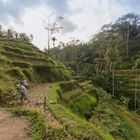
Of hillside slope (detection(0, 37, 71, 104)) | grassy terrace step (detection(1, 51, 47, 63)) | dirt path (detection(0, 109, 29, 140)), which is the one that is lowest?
dirt path (detection(0, 109, 29, 140))

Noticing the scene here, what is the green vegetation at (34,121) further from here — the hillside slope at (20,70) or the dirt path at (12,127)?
the hillside slope at (20,70)

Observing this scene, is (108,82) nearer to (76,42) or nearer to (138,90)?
(138,90)

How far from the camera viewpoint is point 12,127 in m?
14.0

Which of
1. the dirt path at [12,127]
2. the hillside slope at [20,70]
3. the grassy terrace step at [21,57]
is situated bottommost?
the dirt path at [12,127]

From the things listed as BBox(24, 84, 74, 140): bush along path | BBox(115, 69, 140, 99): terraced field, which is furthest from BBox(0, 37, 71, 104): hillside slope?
BBox(115, 69, 140, 99): terraced field

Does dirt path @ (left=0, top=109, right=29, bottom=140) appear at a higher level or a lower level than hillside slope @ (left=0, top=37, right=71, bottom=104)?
lower

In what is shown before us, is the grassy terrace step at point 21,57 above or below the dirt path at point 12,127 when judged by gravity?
above

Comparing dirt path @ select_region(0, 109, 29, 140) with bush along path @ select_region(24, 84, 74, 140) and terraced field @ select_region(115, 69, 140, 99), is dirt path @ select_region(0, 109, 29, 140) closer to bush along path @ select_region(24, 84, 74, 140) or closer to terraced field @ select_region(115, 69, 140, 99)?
→ bush along path @ select_region(24, 84, 74, 140)

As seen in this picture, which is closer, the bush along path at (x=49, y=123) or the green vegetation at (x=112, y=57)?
the bush along path at (x=49, y=123)

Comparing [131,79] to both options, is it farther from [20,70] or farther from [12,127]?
[12,127]

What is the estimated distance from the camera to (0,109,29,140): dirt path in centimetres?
1262

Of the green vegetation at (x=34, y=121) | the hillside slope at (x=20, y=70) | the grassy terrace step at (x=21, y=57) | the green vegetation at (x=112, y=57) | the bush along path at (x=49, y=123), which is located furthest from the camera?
the green vegetation at (x=112, y=57)

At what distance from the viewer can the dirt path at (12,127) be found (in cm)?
1262

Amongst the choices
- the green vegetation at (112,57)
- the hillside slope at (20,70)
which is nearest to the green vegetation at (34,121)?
the hillside slope at (20,70)
